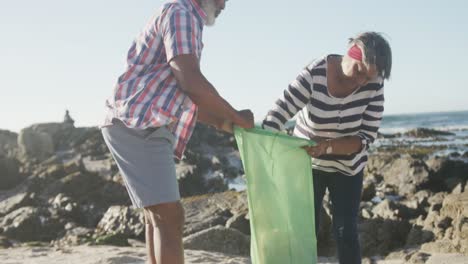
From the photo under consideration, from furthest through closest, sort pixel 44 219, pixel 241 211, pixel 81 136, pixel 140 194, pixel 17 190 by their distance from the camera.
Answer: pixel 81 136
pixel 17 190
pixel 44 219
pixel 241 211
pixel 140 194

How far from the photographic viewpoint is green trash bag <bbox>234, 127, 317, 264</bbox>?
357 centimetres

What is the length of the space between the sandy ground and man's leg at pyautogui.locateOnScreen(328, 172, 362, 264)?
6.52 feet

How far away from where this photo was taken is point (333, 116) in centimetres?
370

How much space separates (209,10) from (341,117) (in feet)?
3.73

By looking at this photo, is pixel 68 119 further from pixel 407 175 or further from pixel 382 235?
pixel 382 235

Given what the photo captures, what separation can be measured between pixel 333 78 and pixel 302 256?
1137 millimetres

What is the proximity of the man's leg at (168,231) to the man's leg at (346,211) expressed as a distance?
1260 millimetres

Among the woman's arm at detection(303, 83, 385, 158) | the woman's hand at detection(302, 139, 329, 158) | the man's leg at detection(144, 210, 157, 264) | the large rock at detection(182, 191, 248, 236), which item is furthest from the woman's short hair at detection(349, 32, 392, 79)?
the large rock at detection(182, 191, 248, 236)

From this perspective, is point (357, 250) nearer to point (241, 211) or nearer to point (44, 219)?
point (241, 211)

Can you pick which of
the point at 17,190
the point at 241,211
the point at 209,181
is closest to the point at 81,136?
the point at 17,190

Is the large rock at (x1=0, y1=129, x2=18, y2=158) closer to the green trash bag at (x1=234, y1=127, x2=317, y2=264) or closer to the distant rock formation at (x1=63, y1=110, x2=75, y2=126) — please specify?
the distant rock formation at (x1=63, y1=110, x2=75, y2=126)

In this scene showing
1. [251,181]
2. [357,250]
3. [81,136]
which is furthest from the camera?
[81,136]

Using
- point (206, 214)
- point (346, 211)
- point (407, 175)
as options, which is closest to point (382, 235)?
point (206, 214)

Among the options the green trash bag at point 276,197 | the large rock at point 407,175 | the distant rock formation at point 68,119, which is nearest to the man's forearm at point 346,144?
the green trash bag at point 276,197
